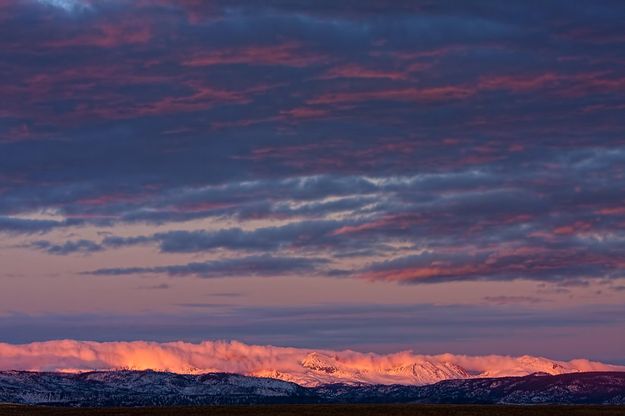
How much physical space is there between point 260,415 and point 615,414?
2573 inches

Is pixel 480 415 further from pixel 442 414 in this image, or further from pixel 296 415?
pixel 296 415

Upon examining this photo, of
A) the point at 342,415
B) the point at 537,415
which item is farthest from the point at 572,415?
the point at 342,415

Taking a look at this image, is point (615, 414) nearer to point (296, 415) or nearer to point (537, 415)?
point (537, 415)

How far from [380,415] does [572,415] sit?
117 feet

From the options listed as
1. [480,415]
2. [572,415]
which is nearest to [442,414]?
[480,415]

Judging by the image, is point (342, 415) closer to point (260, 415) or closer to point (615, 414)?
point (260, 415)

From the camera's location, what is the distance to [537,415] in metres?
198

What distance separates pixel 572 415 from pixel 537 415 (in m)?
6.82

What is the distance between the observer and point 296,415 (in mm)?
198625

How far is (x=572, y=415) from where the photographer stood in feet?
652

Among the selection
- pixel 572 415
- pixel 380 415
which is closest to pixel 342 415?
pixel 380 415

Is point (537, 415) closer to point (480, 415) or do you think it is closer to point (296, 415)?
point (480, 415)

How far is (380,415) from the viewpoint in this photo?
198625 millimetres

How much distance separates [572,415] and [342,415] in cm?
4263
